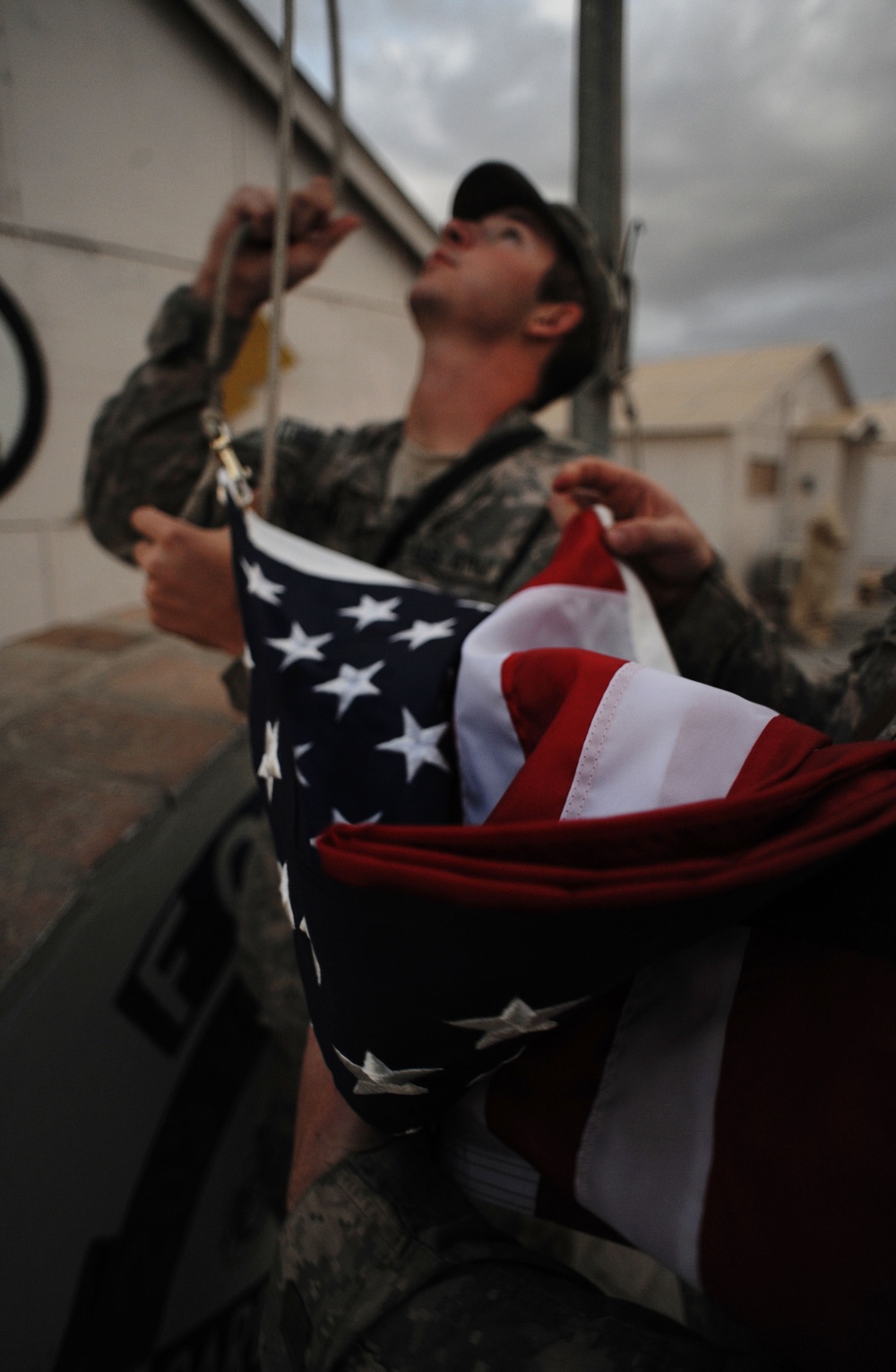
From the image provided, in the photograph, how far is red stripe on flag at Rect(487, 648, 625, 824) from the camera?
38 centimetres

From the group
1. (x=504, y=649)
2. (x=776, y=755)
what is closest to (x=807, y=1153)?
(x=776, y=755)

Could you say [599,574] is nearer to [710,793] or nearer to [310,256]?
[710,793]

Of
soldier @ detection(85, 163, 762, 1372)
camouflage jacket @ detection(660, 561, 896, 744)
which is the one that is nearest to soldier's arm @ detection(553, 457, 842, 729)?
camouflage jacket @ detection(660, 561, 896, 744)

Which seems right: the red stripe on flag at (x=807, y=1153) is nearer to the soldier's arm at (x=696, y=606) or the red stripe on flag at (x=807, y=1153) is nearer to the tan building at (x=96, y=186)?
the soldier's arm at (x=696, y=606)

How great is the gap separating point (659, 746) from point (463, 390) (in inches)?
32.4

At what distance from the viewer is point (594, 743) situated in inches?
14.8

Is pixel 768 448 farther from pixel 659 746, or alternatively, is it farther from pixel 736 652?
pixel 659 746

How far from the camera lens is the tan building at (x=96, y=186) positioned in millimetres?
687

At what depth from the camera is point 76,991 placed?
0.74m

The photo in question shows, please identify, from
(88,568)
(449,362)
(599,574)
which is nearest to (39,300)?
(88,568)

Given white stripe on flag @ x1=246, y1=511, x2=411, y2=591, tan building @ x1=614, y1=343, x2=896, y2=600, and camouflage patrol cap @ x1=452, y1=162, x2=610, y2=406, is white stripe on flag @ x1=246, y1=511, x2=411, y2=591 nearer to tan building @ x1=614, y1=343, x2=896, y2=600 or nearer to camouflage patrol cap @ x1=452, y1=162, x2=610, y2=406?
camouflage patrol cap @ x1=452, y1=162, x2=610, y2=406

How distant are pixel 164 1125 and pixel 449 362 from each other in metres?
1.08

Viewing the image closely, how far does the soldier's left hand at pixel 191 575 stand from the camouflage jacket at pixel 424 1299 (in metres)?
0.59

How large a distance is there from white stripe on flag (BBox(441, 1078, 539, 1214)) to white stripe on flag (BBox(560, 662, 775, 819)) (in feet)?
0.60
